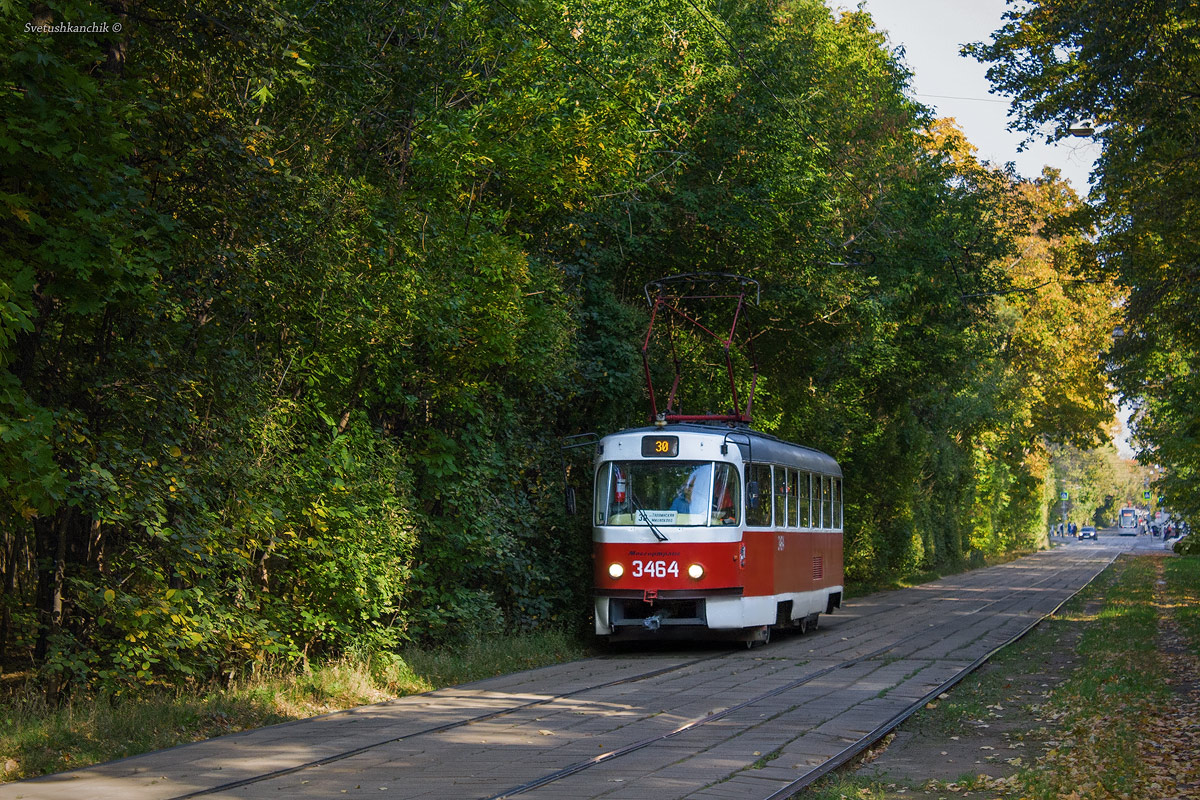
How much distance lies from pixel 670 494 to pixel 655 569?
1.18 metres

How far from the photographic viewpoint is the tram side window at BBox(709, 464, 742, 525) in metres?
18.7

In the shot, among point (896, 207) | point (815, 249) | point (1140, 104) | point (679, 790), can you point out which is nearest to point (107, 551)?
point (679, 790)

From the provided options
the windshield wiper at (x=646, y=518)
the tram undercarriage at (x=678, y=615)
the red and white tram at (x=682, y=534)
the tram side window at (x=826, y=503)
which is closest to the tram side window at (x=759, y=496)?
the red and white tram at (x=682, y=534)

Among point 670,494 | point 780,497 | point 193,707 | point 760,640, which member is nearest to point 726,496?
point 670,494

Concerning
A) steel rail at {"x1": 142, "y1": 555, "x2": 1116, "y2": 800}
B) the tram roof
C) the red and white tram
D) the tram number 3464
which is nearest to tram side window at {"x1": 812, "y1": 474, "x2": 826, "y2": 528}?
the tram roof

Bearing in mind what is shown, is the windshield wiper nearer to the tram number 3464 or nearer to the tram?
the tram

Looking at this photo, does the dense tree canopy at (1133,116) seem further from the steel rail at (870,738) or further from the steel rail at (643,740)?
the steel rail at (643,740)

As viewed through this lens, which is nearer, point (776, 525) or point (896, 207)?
point (776, 525)

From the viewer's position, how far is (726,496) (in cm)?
1878

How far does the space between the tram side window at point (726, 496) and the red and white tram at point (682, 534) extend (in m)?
0.01

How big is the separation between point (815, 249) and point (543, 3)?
10899mm

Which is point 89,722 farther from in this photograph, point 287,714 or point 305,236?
point 305,236

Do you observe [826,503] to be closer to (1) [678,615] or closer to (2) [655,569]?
(1) [678,615]

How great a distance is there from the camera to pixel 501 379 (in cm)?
1816
